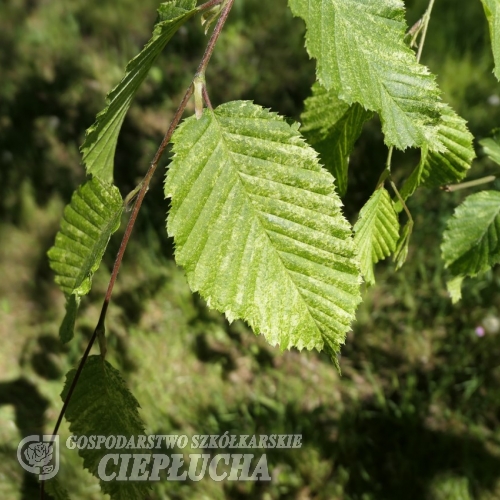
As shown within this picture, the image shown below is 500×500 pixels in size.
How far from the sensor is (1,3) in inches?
143

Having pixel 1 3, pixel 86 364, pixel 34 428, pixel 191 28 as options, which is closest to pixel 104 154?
pixel 86 364

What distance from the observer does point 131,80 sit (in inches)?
22.9

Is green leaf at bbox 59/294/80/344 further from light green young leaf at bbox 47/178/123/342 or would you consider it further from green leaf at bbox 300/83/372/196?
green leaf at bbox 300/83/372/196

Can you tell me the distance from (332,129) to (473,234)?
347 mm

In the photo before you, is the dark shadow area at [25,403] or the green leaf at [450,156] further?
the dark shadow area at [25,403]

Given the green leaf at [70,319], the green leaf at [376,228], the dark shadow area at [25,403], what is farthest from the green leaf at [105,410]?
the dark shadow area at [25,403]

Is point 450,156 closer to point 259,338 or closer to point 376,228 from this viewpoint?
point 376,228

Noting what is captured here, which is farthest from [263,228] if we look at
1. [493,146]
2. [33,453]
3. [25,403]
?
[25,403]

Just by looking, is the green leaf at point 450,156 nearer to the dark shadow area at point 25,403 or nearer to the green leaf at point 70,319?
the green leaf at point 70,319

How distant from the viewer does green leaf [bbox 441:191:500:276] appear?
0.92m

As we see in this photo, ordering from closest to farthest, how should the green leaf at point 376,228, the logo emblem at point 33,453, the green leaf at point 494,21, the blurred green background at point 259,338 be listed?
the green leaf at point 494,21, the green leaf at point 376,228, the logo emblem at point 33,453, the blurred green background at point 259,338

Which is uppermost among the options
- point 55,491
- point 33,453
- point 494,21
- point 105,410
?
point 494,21

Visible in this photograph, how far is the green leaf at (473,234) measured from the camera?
92 cm

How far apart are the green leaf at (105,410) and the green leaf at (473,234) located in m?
0.60
